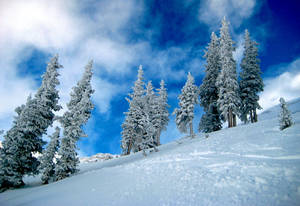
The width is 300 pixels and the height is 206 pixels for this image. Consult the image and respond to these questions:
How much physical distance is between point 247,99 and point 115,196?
2703 centimetres

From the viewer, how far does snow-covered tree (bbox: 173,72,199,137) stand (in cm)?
2710

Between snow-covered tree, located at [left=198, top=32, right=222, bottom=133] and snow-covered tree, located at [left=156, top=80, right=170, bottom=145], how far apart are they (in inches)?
401

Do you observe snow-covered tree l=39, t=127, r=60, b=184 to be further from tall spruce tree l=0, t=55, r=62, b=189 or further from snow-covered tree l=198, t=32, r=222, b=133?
snow-covered tree l=198, t=32, r=222, b=133

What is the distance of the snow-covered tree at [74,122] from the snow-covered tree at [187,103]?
14750mm

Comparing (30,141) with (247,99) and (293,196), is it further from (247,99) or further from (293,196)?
(247,99)

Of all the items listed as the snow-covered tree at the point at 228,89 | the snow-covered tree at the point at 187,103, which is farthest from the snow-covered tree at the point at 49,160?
the snow-covered tree at the point at 228,89

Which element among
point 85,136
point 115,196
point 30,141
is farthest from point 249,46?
point 30,141

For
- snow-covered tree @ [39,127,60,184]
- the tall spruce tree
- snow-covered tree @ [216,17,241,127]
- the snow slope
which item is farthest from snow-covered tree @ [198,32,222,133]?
the tall spruce tree

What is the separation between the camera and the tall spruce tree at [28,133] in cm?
1573

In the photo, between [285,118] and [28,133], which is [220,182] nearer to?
[285,118]

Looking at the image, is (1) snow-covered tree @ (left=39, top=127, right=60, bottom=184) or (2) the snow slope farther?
(1) snow-covered tree @ (left=39, top=127, right=60, bottom=184)

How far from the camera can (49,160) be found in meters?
17.2

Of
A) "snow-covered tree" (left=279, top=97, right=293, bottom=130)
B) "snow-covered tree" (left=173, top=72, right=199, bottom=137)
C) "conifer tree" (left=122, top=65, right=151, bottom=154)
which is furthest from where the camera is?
"snow-covered tree" (left=173, top=72, right=199, bottom=137)

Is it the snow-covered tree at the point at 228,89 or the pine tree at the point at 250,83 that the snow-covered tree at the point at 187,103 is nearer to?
the snow-covered tree at the point at 228,89
